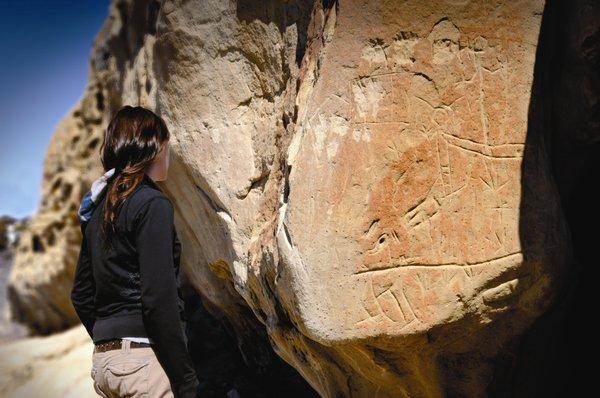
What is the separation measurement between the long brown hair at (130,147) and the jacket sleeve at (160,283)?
0.13 meters

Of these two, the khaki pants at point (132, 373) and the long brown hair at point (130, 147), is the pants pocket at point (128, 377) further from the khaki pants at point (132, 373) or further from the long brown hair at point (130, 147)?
the long brown hair at point (130, 147)

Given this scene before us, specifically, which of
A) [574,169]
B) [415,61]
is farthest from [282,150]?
[574,169]

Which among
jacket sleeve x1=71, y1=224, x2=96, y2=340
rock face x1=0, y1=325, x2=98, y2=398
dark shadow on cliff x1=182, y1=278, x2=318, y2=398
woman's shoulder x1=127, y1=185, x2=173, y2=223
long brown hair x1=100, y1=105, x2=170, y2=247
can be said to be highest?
long brown hair x1=100, y1=105, x2=170, y2=247

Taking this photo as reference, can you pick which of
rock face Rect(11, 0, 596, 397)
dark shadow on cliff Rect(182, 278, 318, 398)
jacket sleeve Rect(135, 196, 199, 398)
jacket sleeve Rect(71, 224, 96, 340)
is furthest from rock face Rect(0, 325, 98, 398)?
jacket sleeve Rect(135, 196, 199, 398)

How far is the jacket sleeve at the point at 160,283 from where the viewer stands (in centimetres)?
163

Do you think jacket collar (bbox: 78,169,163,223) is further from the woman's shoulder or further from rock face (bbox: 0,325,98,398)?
rock face (bbox: 0,325,98,398)

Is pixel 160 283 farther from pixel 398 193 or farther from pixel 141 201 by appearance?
pixel 398 193

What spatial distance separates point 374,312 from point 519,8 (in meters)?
1.10

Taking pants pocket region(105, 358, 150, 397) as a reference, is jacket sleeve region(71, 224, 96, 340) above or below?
above

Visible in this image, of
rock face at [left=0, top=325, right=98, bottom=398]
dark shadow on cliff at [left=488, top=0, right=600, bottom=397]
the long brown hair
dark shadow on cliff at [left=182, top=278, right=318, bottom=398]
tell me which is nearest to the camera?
the long brown hair

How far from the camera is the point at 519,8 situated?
2.04 metres

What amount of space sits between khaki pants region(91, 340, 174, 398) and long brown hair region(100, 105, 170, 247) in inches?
12.3

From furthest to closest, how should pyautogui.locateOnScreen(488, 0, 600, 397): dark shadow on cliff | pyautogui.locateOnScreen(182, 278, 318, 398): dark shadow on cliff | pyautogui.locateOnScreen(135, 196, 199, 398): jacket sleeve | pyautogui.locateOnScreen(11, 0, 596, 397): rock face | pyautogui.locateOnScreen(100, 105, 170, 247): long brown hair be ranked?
pyautogui.locateOnScreen(182, 278, 318, 398): dark shadow on cliff
pyautogui.locateOnScreen(488, 0, 600, 397): dark shadow on cliff
pyautogui.locateOnScreen(11, 0, 596, 397): rock face
pyautogui.locateOnScreen(100, 105, 170, 247): long brown hair
pyautogui.locateOnScreen(135, 196, 199, 398): jacket sleeve

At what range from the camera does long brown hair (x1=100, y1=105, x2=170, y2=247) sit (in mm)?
1754
